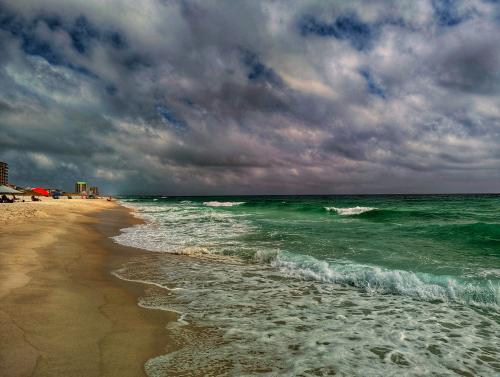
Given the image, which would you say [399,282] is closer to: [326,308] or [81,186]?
[326,308]

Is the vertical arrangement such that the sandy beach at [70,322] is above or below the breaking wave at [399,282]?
above

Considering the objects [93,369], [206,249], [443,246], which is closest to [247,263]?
[206,249]

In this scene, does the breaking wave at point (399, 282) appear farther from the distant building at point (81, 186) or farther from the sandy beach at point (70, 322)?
the distant building at point (81, 186)

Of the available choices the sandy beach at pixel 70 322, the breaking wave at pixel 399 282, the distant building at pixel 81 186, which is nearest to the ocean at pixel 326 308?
the breaking wave at pixel 399 282

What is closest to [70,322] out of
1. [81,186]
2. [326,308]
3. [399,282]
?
[326,308]

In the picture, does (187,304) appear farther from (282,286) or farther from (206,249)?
(206,249)

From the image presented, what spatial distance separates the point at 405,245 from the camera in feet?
43.1

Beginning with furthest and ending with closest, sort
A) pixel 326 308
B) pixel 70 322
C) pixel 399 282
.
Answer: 1. pixel 399 282
2. pixel 326 308
3. pixel 70 322

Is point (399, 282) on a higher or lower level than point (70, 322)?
lower

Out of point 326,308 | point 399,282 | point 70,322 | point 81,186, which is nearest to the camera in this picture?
point 70,322

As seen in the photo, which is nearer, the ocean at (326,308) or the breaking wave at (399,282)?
the ocean at (326,308)

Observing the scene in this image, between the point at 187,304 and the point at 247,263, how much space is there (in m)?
4.33

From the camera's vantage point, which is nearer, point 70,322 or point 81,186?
point 70,322

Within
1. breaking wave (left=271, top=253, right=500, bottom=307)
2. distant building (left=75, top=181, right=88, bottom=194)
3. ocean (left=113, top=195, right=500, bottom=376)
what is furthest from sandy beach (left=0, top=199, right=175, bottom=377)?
distant building (left=75, top=181, right=88, bottom=194)
